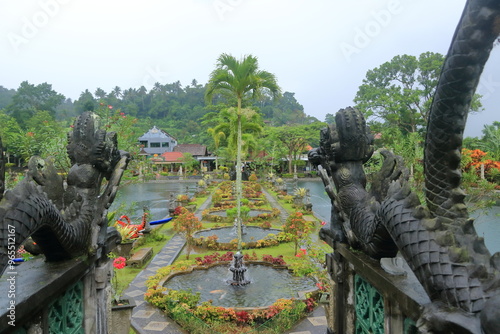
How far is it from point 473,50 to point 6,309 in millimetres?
3222

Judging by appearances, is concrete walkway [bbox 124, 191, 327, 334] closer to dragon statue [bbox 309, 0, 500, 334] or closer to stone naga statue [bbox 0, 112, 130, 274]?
stone naga statue [bbox 0, 112, 130, 274]

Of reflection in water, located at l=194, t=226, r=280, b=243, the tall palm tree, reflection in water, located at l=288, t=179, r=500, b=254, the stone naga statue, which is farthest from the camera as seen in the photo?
reflection in water, located at l=194, t=226, r=280, b=243

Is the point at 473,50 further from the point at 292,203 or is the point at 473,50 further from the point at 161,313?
the point at 292,203

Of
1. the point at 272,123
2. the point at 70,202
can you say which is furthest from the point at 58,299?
the point at 272,123

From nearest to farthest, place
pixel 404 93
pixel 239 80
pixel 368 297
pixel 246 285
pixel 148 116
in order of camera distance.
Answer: pixel 368 297
pixel 246 285
pixel 239 80
pixel 404 93
pixel 148 116

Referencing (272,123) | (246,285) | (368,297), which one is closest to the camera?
(368,297)

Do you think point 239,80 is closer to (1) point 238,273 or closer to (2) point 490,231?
(1) point 238,273

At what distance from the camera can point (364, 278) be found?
349cm

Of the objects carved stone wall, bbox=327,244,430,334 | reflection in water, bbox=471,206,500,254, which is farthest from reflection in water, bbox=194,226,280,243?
carved stone wall, bbox=327,244,430,334

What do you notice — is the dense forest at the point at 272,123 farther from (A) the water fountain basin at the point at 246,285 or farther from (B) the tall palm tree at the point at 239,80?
(A) the water fountain basin at the point at 246,285

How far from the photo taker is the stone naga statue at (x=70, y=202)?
236cm

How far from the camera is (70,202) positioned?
3750 millimetres

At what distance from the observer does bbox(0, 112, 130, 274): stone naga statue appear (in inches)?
93.0

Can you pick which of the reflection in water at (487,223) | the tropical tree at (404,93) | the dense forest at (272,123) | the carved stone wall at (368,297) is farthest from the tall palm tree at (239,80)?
the tropical tree at (404,93)
